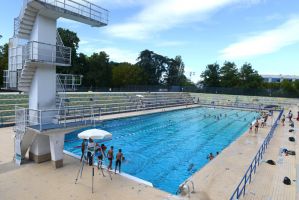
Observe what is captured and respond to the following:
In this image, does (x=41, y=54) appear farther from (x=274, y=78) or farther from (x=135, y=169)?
(x=274, y=78)

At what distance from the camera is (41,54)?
1002 centimetres

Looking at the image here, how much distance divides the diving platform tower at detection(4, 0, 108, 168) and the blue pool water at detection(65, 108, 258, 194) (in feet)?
14.1

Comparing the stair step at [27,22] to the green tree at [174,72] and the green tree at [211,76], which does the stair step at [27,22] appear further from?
the green tree at [174,72]

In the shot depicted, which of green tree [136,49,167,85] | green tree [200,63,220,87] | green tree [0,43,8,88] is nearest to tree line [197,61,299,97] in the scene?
green tree [200,63,220,87]

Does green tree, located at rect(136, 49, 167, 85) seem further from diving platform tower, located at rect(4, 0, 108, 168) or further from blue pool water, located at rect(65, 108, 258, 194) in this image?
diving platform tower, located at rect(4, 0, 108, 168)

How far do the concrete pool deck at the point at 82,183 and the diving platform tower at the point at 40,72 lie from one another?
683 millimetres

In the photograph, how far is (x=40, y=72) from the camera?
10.2 meters

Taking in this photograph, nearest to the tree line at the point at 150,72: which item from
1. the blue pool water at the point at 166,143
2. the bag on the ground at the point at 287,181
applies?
the blue pool water at the point at 166,143

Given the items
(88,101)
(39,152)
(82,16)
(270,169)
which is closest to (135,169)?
(39,152)

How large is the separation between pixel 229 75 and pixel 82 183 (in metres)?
62.9

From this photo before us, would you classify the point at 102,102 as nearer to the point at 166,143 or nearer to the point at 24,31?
the point at 166,143

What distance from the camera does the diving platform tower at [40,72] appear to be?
386 inches

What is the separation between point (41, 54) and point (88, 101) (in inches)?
711

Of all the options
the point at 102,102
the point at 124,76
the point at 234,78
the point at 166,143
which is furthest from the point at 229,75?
the point at 166,143
